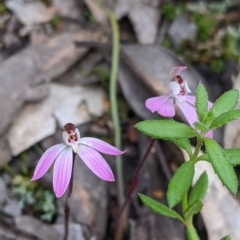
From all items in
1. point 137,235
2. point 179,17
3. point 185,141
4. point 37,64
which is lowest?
point 137,235

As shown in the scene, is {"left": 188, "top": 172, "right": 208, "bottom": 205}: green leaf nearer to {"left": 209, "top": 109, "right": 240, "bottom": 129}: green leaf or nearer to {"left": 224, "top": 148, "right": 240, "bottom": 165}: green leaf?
{"left": 224, "top": 148, "right": 240, "bottom": 165}: green leaf

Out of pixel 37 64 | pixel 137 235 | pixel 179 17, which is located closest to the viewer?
pixel 137 235

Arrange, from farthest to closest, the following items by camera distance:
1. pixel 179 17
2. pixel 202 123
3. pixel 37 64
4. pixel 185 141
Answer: pixel 179 17
pixel 37 64
pixel 185 141
pixel 202 123

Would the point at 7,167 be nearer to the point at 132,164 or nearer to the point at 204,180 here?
the point at 132,164

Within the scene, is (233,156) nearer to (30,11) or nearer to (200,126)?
(200,126)

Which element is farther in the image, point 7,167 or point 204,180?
point 7,167

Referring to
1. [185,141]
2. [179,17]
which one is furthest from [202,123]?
[179,17]

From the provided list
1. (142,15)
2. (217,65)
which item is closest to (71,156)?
(217,65)
